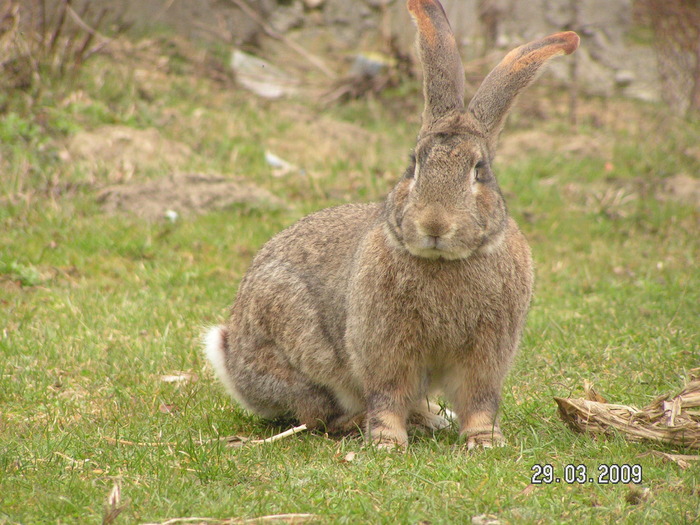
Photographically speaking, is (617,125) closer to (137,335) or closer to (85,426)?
(137,335)

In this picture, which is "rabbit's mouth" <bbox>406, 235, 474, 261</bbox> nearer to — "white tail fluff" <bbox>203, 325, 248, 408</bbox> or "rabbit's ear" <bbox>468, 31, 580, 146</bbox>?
"rabbit's ear" <bbox>468, 31, 580, 146</bbox>

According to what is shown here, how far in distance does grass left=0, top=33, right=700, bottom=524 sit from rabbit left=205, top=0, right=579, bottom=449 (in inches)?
10.8

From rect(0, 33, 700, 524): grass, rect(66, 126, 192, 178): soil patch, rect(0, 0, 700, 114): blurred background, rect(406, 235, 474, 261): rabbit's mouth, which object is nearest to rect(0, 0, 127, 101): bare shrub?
rect(0, 0, 700, 114): blurred background

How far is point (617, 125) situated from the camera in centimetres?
1169

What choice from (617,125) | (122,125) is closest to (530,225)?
(617,125)

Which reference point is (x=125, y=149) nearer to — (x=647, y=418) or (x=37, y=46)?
(x=37, y=46)

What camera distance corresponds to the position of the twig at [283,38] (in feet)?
39.5

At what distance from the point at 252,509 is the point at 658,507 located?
150 centimetres

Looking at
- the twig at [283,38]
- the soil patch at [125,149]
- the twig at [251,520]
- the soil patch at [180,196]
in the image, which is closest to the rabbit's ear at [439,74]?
the twig at [251,520]

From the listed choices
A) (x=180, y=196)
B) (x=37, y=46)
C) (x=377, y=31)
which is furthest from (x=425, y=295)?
(x=377, y=31)

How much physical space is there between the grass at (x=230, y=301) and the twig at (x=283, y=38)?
83cm

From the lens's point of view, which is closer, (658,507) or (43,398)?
(658,507)

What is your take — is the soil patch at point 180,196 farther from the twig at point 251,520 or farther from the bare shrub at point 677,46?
the bare shrub at point 677,46

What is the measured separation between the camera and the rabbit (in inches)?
153
